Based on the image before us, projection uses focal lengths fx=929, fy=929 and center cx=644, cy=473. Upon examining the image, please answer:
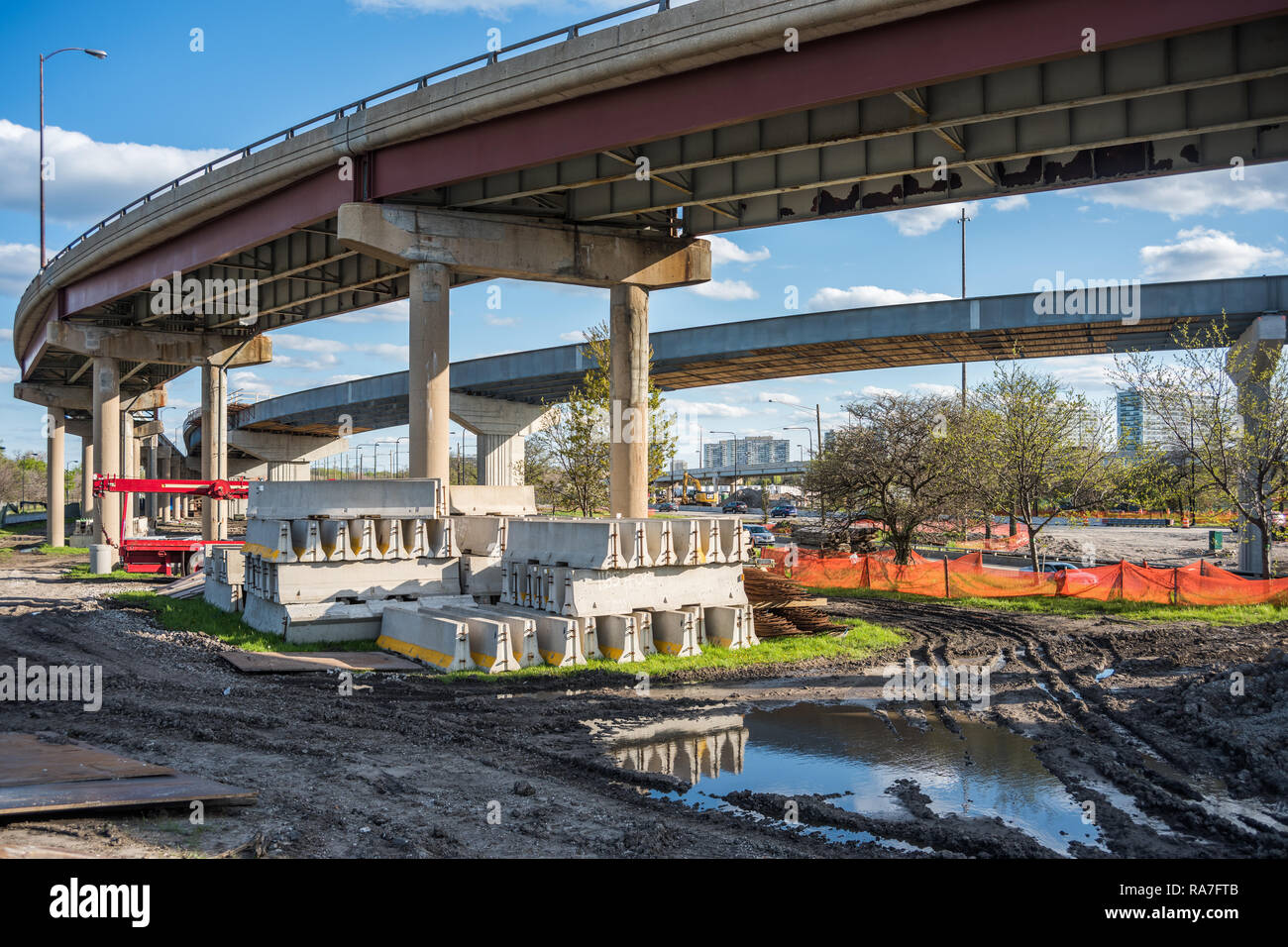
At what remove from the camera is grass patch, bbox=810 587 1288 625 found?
21219mm

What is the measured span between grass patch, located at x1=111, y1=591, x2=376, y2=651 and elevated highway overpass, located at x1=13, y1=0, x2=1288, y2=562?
17.8 ft

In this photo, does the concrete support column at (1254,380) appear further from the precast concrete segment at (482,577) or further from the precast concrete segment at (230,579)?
the precast concrete segment at (230,579)

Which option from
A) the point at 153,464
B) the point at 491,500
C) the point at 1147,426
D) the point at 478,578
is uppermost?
the point at 153,464

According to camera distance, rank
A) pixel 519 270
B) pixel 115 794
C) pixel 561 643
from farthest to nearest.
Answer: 1. pixel 519 270
2. pixel 561 643
3. pixel 115 794

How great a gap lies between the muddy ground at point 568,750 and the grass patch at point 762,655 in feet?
1.41

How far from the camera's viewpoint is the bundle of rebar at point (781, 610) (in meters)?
18.2

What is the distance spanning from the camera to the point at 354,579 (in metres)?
17.5

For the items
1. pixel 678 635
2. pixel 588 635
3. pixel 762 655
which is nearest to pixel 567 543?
pixel 588 635

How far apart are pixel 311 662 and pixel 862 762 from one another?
936 centimetres

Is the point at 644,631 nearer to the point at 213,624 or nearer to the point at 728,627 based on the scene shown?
the point at 728,627

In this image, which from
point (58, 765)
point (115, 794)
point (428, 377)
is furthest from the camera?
point (428, 377)

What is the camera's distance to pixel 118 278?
111 feet

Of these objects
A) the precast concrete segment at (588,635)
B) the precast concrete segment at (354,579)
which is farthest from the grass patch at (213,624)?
the precast concrete segment at (588,635)
